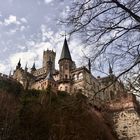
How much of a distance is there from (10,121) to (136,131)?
1740cm

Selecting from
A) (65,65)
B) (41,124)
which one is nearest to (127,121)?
(41,124)

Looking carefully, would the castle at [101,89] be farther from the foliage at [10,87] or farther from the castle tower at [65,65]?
the foliage at [10,87]

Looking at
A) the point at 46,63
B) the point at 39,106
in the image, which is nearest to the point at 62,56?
the point at 46,63

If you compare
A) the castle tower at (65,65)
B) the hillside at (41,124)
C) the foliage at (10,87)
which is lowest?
the hillside at (41,124)

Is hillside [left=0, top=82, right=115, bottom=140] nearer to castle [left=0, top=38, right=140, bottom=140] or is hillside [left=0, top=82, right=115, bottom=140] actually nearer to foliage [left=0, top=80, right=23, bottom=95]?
castle [left=0, top=38, right=140, bottom=140]

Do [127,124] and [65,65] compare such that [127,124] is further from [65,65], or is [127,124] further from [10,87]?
[65,65]

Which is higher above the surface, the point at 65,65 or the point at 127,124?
the point at 65,65

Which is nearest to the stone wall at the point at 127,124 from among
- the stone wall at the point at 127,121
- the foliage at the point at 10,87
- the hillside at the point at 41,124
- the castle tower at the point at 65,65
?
the stone wall at the point at 127,121

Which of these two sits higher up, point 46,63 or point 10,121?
point 46,63

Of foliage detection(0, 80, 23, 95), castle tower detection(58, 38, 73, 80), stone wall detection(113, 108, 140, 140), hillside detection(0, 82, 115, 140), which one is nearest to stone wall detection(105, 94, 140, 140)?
stone wall detection(113, 108, 140, 140)

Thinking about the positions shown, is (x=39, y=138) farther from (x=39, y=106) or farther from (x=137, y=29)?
(x=137, y=29)

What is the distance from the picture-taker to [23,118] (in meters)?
25.9

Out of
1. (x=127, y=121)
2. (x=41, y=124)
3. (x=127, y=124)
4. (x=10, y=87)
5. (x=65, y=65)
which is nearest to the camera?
(x=41, y=124)

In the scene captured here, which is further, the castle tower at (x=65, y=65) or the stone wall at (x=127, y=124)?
the castle tower at (x=65, y=65)
